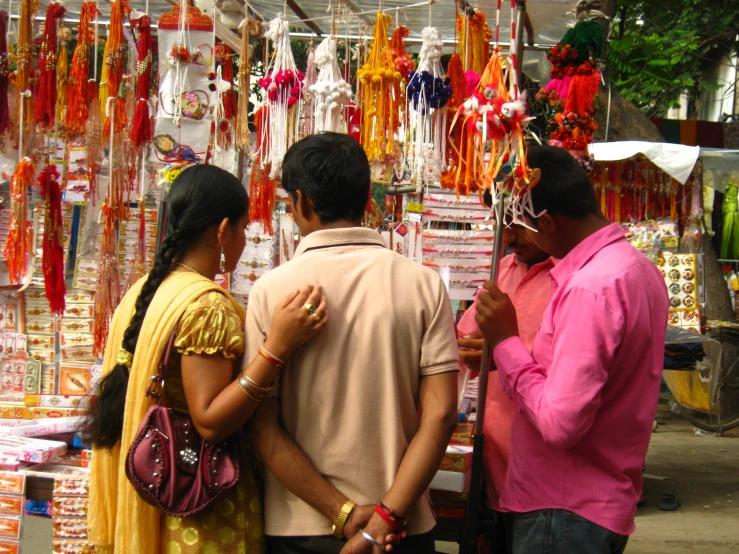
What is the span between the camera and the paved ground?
407 cm

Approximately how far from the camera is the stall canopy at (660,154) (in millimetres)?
4938

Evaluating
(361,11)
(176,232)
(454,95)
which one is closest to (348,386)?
(176,232)

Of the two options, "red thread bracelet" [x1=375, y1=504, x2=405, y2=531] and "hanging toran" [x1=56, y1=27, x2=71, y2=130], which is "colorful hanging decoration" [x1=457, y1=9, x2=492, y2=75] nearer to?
"hanging toran" [x1=56, y1=27, x2=71, y2=130]

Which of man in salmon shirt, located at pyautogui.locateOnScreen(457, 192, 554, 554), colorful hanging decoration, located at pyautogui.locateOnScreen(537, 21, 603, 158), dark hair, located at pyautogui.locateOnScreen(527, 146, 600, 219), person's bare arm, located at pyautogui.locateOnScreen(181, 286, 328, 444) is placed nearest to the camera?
person's bare arm, located at pyautogui.locateOnScreen(181, 286, 328, 444)

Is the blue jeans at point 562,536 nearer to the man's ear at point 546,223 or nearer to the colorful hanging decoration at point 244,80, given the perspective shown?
the man's ear at point 546,223

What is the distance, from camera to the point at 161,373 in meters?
1.60

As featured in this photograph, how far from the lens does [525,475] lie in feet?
5.59

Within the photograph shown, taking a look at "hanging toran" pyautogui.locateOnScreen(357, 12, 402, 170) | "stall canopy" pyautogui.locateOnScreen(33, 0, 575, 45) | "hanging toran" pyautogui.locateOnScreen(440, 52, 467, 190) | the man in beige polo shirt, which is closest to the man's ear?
the man in beige polo shirt

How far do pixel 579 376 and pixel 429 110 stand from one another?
1.35 metres

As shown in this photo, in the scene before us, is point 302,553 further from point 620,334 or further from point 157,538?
point 620,334

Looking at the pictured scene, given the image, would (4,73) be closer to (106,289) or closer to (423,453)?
(106,289)

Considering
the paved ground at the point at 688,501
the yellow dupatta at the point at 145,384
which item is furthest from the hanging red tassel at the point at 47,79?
the paved ground at the point at 688,501

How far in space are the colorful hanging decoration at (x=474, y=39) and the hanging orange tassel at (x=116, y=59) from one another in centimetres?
123

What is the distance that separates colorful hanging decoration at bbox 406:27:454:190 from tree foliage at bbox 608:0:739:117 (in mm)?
6358
